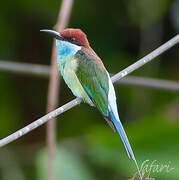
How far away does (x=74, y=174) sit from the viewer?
11.1ft

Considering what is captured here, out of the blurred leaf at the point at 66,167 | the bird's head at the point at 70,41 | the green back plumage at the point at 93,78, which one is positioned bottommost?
the blurred leaf at the point at 66,167

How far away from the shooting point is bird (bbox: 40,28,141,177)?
288cm

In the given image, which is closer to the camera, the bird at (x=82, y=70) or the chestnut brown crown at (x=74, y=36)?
the bird at (x=82, y=70)

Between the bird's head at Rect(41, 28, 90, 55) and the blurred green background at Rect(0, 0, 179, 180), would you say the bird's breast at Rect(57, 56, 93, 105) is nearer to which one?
the bird's head at Rect(41, 28, 90, 55)

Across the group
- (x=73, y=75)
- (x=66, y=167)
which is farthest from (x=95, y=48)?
(x=73, y=75)

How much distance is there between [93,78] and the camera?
2.94m

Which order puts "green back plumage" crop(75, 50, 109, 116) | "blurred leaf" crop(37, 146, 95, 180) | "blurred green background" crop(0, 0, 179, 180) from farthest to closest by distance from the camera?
"blurred green background" crop(0, 0, 179, 180)
"blurred leaf" crop(37, 146, 95, 180)
"green back plumage" crop(75, 50, 109, 116)

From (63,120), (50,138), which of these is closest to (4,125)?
(63,120)

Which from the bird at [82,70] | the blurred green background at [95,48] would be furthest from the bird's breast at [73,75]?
the blurred green background at [95,48]

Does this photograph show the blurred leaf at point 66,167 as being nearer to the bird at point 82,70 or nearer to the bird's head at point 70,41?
the bird at point 82,70

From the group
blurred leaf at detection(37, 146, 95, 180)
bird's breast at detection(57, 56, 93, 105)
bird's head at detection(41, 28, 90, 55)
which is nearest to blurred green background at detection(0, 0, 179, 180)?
blurred leaf at detection(37, 146, 95, 180)

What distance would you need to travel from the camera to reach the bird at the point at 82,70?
9.45ft

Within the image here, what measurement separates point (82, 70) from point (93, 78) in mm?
91

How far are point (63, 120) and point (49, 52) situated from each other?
1.94 feet
